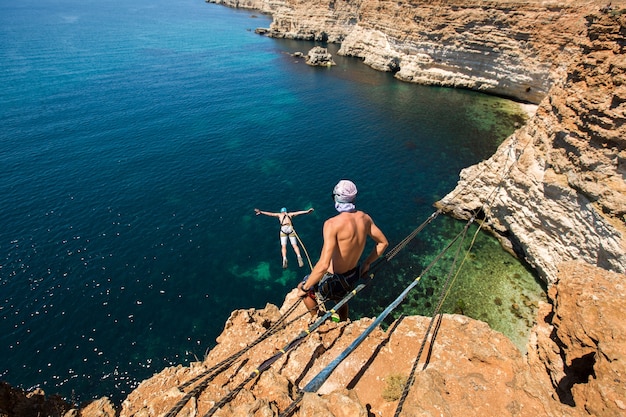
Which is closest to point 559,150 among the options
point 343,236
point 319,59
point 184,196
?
point 343,236

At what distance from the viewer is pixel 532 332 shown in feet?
32.0

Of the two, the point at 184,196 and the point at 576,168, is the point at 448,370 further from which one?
the point at 184,196

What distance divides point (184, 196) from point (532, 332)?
3070 centimetres

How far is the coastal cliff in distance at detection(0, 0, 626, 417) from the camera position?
6.44 meters

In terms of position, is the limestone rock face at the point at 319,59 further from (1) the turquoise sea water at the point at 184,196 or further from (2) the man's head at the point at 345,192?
(2) the man's head at the point at 345,192

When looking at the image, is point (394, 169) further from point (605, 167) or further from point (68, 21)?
point (68, 21)

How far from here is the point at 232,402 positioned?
6.97 meters

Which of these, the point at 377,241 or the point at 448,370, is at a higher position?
the point at 377,241

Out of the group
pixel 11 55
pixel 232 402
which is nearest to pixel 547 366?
pixel 232 402

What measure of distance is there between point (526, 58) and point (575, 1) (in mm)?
8669

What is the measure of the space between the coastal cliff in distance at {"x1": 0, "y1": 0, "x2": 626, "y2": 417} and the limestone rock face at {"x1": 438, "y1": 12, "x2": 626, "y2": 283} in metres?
0.07

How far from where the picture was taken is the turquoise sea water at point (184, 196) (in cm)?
2095

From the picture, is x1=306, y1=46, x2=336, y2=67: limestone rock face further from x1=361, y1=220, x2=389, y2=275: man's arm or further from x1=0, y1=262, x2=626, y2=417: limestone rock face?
x1=0, y1=262, x2=626, y2=417: limestone rock face

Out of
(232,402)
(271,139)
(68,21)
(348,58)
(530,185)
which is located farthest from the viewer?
(68,21)
